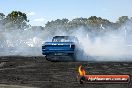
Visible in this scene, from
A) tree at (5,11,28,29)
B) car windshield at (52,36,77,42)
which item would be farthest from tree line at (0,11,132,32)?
car windshield at (52,36,77,42)

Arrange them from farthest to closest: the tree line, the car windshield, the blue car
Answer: the tree line, the car windshield, the blue car

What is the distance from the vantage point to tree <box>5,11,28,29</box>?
97.0 meters

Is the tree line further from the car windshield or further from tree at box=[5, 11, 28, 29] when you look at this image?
the car windshield

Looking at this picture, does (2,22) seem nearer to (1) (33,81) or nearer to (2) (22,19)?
(2) (22,19)

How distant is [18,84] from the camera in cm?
1207

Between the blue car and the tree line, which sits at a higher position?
the tree line

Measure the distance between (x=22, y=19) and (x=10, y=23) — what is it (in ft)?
31.7

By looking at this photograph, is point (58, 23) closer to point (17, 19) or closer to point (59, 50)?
point (17, 19)

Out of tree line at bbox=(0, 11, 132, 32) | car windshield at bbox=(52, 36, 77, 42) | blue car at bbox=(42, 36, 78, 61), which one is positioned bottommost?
blue car at bbox=(42, 36, 78, 61)

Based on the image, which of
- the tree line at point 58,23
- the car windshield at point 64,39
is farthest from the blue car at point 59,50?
the tree line at point 58,23

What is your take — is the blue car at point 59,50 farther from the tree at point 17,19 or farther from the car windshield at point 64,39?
the tree at point 17,19

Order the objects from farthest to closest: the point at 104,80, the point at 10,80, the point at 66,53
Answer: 1. the point at 66,53
2. the point at 10,80
3. the point at 104,80

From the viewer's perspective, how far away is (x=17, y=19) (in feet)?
330

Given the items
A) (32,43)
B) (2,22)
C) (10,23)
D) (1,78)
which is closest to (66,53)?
(1,78)
